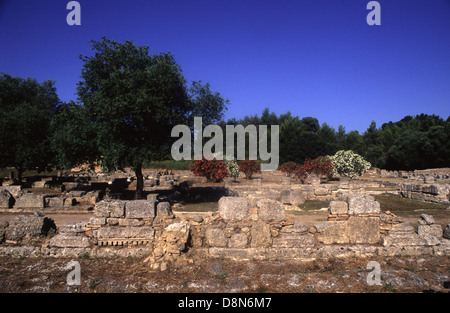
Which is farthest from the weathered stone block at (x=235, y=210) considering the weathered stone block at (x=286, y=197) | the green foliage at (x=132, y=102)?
the weathered stone block at (x=286, y=197)

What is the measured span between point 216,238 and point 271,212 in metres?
1.37

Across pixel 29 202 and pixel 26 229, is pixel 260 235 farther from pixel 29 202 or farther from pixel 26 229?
pixel 29 202

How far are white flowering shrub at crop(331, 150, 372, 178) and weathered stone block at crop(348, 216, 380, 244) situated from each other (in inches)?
811

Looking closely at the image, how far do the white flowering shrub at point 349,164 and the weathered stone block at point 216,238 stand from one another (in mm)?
22311

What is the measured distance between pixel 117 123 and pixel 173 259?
7.66 metres

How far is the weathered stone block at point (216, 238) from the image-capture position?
6402 millimetres

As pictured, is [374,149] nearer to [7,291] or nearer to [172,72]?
[172,72]

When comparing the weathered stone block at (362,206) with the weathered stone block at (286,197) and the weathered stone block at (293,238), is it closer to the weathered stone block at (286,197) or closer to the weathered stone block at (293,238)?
the weathered stone block at (293,238)

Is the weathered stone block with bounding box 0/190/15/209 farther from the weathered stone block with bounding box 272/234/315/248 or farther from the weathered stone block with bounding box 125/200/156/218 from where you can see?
the weathered stone block with bounding box 272/234/315/248

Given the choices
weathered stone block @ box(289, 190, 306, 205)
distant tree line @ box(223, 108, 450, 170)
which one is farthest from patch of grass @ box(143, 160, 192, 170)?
weathered stone block @ box(289, 190, 306, 205)

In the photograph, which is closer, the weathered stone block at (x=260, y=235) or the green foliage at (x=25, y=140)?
the weathered stone block at (x=260, y=235)

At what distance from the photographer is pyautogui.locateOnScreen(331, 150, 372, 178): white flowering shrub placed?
84.9 ft

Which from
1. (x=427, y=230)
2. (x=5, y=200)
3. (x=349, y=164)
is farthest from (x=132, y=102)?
(x=349, y=164)

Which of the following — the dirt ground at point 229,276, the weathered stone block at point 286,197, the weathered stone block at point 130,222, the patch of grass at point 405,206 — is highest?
the weathered stone block at point 130,222
